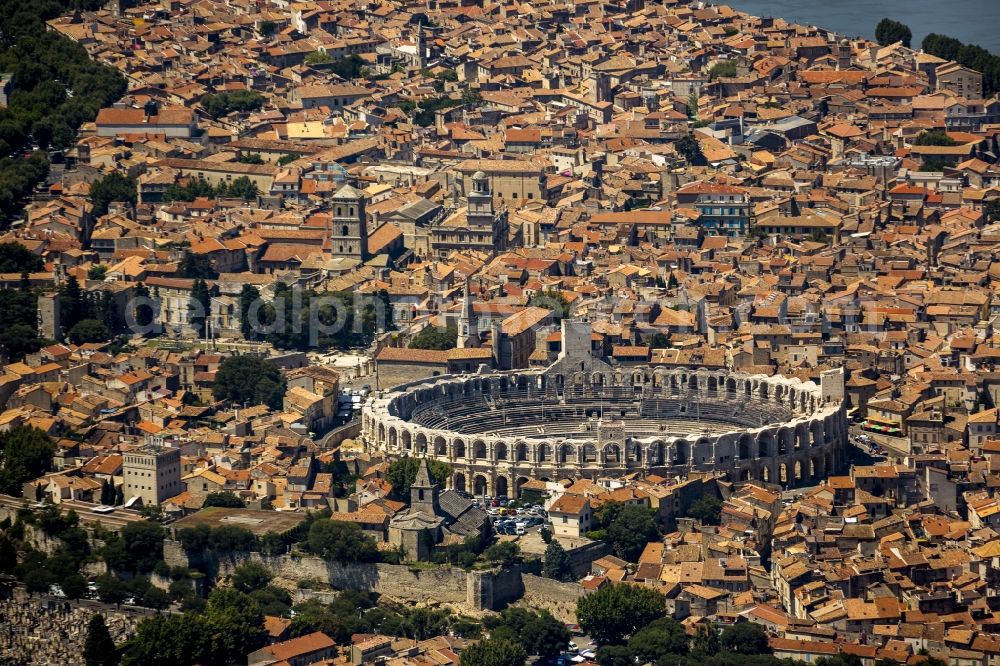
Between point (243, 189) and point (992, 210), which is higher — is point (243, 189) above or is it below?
above

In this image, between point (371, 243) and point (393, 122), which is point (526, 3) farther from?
point (371, 243)

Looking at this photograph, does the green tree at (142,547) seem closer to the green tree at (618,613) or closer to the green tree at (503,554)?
the green tree at (503,554)

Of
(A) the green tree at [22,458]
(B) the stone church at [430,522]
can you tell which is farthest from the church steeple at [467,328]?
(B) the stone church at [430,522]

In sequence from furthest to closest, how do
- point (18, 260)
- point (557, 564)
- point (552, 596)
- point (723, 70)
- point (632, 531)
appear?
point (723, 70)
point (18, 260)
point (632, 531)
point (557, 564)
point (552, 596)

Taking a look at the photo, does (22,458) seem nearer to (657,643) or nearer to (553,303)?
(553,303)

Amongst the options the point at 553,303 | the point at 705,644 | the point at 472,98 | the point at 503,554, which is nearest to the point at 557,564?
the point at 503,554

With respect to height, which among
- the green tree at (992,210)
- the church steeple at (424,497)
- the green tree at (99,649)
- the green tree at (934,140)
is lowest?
the green tree at (99,649)

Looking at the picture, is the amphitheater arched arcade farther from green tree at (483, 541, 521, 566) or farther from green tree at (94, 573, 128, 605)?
green tree at (94, 573, 128, 605)

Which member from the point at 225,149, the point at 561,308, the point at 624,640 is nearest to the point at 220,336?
the point at 561,308
